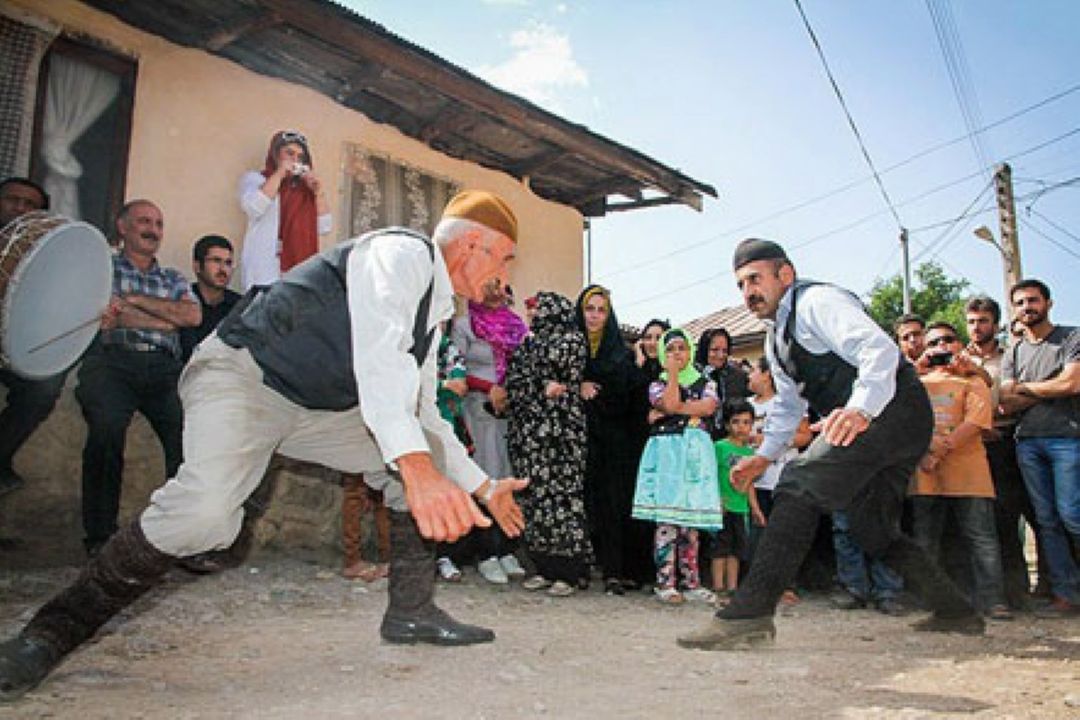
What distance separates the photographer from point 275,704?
237cm

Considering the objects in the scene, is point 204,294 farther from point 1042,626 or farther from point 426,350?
point 1042,626

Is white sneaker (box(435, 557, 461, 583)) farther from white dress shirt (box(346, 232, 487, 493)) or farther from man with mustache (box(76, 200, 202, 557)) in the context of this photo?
white dress shirt (box(346, 232, 487, 493))

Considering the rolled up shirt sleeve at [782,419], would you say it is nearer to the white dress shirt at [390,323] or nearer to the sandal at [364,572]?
the white dress shirt at [390,323]

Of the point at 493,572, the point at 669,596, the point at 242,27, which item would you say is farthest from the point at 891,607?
the point at 242,27

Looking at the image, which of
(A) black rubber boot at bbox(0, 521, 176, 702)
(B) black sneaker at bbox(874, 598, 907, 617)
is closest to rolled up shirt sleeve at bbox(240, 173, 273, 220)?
(A) black rubber boot at bbox(0, 521, 176, 702)

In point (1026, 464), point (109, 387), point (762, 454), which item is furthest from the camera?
point (1026, 464)

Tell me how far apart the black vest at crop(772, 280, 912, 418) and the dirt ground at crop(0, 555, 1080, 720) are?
1148mm

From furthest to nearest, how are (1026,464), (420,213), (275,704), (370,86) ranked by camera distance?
(420,213) → (370,86) → (1026,464) → (275,704)

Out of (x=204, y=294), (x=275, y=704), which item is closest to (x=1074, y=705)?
(x=275, y=704)

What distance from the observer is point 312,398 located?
267cm

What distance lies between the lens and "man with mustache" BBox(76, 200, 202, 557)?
4340 mm

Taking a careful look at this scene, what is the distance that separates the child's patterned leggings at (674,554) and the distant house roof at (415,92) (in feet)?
12.6

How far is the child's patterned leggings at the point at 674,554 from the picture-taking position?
17.3 feet

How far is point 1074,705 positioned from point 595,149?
619 centimetres
